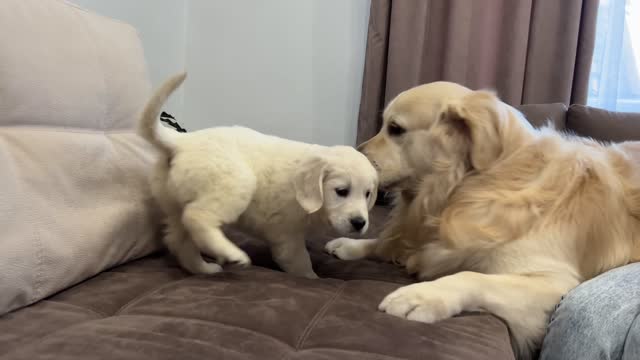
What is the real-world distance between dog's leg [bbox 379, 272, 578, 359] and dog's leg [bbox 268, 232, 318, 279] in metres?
0.32

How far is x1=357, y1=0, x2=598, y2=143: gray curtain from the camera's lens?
2545mm

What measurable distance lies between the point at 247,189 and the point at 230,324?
371mm

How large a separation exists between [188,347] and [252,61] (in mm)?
2389

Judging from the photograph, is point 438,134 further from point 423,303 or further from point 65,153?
point 65,153

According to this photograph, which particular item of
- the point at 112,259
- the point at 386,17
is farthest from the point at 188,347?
the point at 386,17

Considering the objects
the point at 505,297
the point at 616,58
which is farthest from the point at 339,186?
the point at 616,58

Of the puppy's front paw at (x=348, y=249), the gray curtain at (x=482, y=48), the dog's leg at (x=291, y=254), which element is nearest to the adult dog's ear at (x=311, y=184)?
the dog's leg at (x=291, y=254)

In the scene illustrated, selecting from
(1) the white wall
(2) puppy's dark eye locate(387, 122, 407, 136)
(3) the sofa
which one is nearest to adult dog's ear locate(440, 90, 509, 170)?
(2) puppy's dark eye locate(387, 122, 407, 136)

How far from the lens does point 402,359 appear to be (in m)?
0.82

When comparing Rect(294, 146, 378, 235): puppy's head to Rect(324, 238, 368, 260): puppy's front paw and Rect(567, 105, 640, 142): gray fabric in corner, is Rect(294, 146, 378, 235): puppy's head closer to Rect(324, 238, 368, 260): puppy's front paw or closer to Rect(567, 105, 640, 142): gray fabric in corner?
Rect(324, 238, 368, 260): puppy's front paw

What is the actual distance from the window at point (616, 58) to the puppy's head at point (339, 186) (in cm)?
185

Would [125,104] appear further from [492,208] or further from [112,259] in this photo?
[492,208]

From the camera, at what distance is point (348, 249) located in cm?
161

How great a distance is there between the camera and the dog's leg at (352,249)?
5.25 feet
